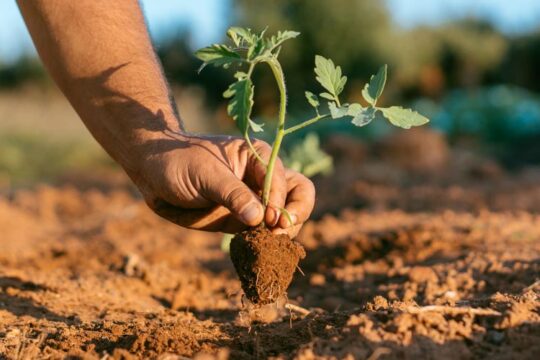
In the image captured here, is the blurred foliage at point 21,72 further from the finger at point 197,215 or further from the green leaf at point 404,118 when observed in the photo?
the green leaf at point 404,118

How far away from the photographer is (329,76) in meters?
2.25

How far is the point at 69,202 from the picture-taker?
834cm

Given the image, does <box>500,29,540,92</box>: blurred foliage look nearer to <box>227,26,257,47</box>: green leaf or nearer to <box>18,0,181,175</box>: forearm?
<box>18,0,181,175</box>: forearm

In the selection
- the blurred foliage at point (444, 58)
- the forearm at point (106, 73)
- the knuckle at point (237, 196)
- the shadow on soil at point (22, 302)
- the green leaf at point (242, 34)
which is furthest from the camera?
the blurred foliage at point (444, 58)

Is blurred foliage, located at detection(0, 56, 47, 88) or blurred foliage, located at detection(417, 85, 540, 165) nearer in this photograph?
blurred foliage, located at detection(417, 85, 540, 165)

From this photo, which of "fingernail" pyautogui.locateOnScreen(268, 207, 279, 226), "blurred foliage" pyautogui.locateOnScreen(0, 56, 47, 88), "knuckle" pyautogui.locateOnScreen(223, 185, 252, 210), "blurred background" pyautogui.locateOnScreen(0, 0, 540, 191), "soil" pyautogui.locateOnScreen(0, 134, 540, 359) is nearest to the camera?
"soil" pyautogui.locateOnScreen(0, 134, 540, 359)

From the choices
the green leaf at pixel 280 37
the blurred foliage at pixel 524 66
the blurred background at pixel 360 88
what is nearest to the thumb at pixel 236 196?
the green leaf at pixel 280 37

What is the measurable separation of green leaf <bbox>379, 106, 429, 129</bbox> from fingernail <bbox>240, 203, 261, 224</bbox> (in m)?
0.53

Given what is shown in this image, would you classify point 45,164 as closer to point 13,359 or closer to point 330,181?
point 330,181

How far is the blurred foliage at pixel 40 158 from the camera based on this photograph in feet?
41.2

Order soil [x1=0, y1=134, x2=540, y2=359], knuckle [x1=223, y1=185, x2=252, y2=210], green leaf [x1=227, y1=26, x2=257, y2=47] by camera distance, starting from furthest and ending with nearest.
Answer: knuckle [x1=223, y1=185, x2=252, y2=210] → green leaf [x1=227, y1=26, x2=257, y2=47] → soil [x1=0, y1=134, x2=540, y2=359]

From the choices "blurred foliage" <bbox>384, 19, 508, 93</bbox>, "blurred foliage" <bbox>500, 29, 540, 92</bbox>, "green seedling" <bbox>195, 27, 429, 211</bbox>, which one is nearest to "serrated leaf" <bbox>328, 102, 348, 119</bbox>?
"green seedling" <bbox>195, 27, 429, 211</bbox>

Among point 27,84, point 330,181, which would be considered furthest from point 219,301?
point 27,84

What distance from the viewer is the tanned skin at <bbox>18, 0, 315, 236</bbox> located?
7.72ft
